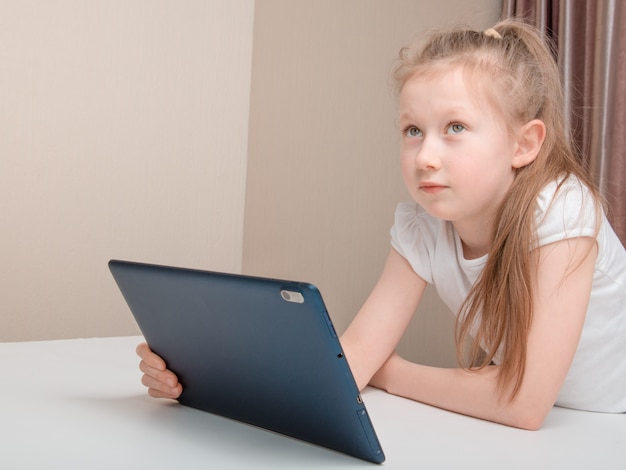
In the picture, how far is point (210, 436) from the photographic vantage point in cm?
77

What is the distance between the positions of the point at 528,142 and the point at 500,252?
0.60 ft

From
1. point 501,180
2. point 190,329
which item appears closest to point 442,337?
point 501,180

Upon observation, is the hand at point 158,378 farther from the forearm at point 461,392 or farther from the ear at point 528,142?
the ear at point 528,142

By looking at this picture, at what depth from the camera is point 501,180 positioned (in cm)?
106

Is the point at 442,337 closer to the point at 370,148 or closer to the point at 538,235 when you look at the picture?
the point at 370,148

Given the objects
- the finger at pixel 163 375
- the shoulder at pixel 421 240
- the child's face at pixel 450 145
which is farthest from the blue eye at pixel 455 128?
the finger at pixel 163 375

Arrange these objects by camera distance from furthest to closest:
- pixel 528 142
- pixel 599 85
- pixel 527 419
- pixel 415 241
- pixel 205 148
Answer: pixel 205 148 < pixel 599 85 < pixel 415 241 < pixel 528 142 < pixel 527 419

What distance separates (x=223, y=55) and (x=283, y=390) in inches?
88.7

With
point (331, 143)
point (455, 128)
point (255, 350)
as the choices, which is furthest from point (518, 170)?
point (331, 143)

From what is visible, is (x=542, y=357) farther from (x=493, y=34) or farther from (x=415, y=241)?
(x=493, y=34)

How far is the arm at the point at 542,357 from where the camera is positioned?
900mm

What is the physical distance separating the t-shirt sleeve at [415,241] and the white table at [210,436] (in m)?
0.25

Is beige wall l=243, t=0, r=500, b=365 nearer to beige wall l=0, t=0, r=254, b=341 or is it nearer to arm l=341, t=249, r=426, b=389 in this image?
beige wall l=0, t=0, r=254, b=341

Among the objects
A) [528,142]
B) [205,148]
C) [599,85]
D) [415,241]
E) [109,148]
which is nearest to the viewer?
[528,142]
